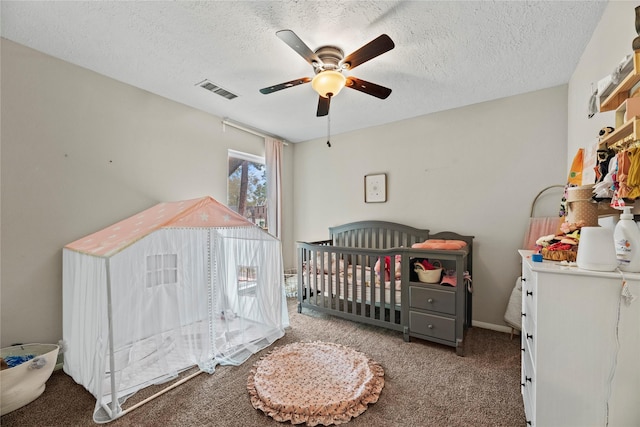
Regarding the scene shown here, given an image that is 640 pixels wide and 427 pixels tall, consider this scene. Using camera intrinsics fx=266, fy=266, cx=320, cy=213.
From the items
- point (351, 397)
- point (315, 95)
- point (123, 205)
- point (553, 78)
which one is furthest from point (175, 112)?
point (553, 78)

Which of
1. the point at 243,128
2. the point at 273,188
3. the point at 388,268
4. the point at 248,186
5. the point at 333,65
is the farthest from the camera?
the point at 273,188

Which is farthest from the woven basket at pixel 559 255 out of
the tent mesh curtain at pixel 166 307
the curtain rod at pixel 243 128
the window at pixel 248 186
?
the curtain rod at pixel 243 128

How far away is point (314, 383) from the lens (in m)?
1.91

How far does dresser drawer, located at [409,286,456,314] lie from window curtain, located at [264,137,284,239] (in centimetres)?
222

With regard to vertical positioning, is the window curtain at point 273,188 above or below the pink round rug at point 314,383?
above

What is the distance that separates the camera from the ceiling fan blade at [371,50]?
1562mm

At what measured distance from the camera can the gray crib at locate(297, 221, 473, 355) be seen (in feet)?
7.81

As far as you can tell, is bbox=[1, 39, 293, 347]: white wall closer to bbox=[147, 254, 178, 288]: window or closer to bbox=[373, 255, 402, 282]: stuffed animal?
bbox=[147, 254, 178, 288]: window

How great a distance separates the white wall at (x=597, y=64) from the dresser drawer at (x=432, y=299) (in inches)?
60.7

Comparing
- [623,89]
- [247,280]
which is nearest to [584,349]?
[623,89]

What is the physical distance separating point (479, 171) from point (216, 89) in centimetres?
297

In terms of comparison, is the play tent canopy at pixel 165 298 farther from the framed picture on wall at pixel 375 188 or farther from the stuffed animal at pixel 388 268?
the framed picture on wall at pixel 375 188

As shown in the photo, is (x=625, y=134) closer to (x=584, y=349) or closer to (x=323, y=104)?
(x=584, y=349)

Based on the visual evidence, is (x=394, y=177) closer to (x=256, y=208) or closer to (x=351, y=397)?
(x=256, y=208)
